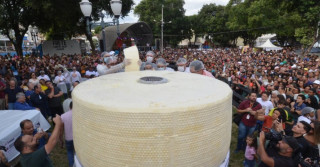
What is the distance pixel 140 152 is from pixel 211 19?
4876 centimetres

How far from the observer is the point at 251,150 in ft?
13.1

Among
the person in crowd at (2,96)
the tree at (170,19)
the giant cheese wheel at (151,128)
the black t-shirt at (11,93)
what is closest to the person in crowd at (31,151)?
the giant cheese wheel at (151,128)

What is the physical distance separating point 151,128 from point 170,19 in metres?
44.3

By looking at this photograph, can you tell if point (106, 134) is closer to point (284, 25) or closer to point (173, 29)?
point (284, 25)

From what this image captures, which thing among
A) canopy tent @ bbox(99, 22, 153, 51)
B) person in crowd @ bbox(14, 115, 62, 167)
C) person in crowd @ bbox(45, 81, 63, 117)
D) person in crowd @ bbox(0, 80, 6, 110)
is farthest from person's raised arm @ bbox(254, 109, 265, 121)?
canopy tent @ bbox(99, 22, 153, 51)

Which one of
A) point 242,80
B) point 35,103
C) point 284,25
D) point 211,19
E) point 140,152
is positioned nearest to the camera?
point 140,152

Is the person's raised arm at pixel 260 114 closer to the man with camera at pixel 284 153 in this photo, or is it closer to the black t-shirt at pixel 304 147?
the black t-shirt at pixel 304 147

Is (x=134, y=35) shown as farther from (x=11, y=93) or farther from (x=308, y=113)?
(x=308, y=113)

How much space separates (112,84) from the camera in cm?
262

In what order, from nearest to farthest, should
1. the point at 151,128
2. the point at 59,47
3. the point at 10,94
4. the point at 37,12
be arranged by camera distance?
the point at 151,128 < the point at 10,94 < the point at 37,12 < the point at 59,47

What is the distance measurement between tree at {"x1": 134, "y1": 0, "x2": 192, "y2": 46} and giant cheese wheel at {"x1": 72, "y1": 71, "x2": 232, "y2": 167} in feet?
137

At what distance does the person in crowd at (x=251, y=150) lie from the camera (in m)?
3.90

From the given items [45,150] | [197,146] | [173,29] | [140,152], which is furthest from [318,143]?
[173,29]

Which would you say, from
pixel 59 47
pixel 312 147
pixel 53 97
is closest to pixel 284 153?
pixel 312 147
